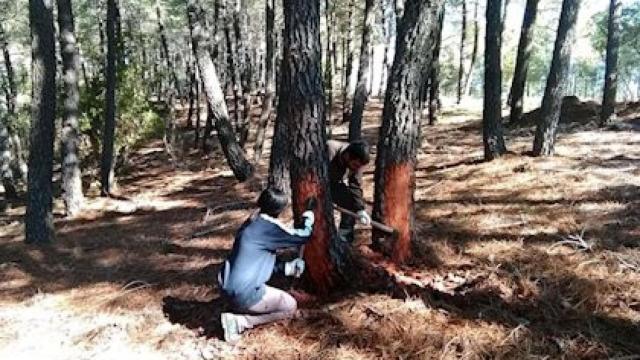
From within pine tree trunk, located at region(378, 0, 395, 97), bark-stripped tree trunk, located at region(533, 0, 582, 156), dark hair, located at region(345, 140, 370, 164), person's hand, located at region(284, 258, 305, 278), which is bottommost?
person's hand, located at region(284, 258, 305, 278)

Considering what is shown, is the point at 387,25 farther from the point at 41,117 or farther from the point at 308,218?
the point at 308,218

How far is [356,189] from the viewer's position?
20.8ft

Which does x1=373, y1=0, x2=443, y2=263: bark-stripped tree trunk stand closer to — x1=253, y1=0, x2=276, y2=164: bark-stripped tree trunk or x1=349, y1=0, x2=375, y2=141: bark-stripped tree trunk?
x1=349, y1=0, x2=375, y2=141: bark-stripped tree trunk

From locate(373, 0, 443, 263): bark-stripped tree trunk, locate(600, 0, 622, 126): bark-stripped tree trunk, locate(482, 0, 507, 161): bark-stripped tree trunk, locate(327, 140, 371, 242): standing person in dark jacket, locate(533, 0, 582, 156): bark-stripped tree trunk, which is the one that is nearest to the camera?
locate(373, 0, 443, 263): bark-stripped tree trunk

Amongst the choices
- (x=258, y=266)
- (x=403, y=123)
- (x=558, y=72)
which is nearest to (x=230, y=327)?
(x=258, y=266)

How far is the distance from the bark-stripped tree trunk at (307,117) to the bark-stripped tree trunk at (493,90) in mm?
6331

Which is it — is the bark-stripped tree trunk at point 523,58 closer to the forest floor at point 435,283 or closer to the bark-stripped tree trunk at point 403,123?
the forest floor at point 435,283

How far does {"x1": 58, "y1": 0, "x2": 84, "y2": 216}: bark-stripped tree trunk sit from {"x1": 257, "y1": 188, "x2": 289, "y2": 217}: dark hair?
8880 mm

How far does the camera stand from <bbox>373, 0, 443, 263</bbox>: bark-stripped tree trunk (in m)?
5.48

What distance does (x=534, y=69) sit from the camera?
5319cm

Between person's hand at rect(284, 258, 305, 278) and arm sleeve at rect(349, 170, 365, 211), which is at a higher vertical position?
arm sleeve at rect(349, 170, 365, 211)

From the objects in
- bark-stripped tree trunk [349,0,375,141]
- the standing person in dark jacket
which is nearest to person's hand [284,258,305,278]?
the standing person in dark jacket

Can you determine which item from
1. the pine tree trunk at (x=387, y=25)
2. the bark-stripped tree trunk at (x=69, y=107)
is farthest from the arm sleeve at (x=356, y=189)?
the pine tree trunk at (x=387, y=25)

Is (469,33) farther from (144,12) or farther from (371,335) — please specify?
(371,335)
